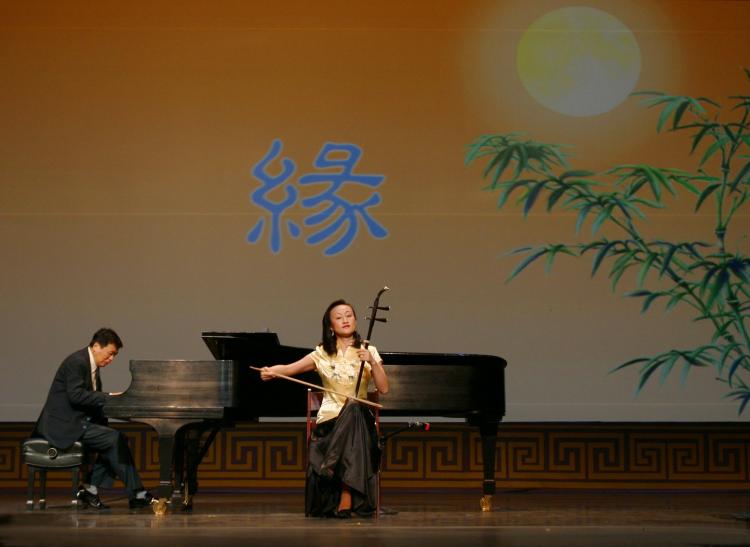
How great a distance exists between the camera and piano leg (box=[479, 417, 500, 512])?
17.7 feet

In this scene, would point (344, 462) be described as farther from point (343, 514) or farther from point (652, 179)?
point (652, 179)

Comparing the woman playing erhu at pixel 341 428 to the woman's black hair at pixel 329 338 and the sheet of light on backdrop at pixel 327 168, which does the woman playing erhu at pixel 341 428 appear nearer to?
the woman's black hair at pixel 329 338

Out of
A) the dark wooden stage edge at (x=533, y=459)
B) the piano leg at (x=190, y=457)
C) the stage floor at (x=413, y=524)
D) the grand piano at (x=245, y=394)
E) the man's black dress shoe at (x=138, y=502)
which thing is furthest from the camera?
the dark wooden stage edge at (x=533, y=459)

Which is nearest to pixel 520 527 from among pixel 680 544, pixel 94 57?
pixel 680 544

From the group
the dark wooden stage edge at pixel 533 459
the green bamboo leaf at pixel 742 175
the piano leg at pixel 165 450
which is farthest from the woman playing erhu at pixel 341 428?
the green bamboo leaf at pixel 742 175

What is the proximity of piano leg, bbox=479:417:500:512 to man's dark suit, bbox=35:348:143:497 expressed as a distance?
167 centimetres

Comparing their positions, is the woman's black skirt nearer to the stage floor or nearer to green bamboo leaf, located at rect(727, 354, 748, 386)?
the stage floor

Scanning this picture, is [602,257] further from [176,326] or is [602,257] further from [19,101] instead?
[19,101]

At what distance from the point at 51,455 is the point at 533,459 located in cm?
287

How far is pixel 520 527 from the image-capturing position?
14.7 feet

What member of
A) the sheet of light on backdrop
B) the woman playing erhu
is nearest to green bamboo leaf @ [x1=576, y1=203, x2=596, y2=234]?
the sheet of light on backdrop

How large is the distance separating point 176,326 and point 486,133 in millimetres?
2160

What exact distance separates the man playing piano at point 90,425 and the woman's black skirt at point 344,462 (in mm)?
980

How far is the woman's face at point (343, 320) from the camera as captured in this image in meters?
4.82
